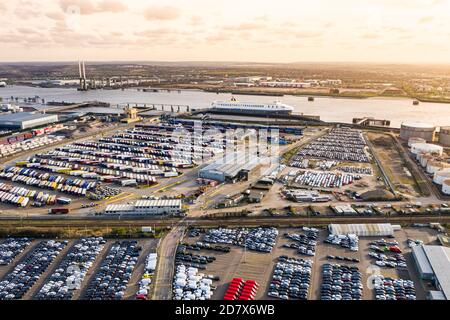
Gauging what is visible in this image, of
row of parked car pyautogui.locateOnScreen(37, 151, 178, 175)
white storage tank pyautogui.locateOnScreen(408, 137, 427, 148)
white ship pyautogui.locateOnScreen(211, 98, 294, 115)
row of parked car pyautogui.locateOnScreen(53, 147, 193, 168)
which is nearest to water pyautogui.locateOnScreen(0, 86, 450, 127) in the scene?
white ship pyautogui.locateOnScreen(211, 98, 294, 115)

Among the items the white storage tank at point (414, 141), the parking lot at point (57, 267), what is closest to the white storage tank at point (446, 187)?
the white storage tank at point (414, 141)

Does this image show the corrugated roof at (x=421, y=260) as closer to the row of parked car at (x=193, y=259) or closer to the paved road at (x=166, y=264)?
the row of parked car at (x=193, y=259)

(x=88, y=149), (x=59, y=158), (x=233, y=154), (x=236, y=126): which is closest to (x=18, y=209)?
(x=59, y=158)

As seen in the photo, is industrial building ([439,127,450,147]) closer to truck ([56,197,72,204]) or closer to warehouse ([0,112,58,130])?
truck ([56,197,72,204])

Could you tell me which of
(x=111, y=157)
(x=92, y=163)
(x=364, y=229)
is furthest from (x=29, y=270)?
(x=111, y=157)
